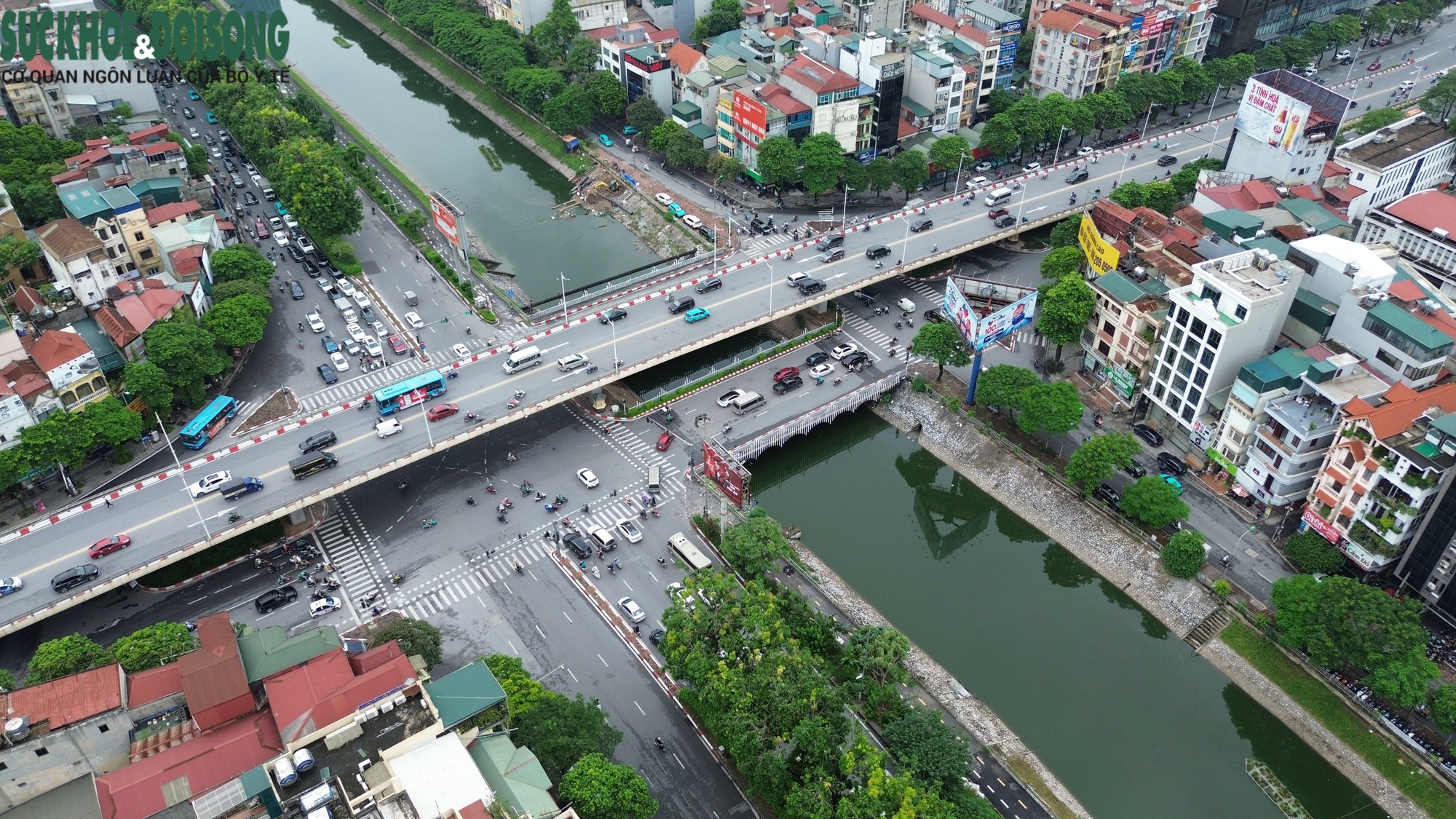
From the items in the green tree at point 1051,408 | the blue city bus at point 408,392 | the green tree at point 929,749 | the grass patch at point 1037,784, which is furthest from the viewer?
the green tree at point 1051,408

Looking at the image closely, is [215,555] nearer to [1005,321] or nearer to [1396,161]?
[1005,321]

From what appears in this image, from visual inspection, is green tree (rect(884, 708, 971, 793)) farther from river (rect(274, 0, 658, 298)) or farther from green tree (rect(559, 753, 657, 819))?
river (rect(274, 0, 658, 298))

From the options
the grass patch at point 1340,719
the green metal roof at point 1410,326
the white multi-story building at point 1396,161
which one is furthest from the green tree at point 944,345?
the white multi-story building at point 1396,161

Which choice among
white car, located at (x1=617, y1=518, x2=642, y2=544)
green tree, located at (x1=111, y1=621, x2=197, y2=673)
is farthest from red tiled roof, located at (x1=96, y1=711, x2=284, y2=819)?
white car, located at (x1=617, y1=518, x2=642, y2=544)

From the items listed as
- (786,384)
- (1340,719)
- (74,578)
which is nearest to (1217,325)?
(1340,719)

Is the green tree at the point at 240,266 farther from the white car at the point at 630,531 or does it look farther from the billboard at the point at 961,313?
the billboard at the point at 961,313

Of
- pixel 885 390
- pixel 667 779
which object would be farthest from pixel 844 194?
pixel 667 779
